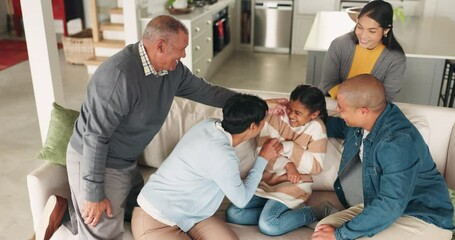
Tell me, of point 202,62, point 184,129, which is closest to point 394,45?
point 184,129

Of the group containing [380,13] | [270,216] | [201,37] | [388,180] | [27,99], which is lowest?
[27,99]

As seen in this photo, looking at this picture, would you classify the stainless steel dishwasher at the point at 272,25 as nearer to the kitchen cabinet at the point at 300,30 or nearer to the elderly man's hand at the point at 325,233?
the kitchen cabinet at the point at 300,30

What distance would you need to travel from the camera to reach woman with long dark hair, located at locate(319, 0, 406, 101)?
2484 mm

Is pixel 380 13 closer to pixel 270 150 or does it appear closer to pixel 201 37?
pixel 270 150

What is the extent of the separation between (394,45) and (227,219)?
135 cm

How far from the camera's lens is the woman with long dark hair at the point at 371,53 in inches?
97.8

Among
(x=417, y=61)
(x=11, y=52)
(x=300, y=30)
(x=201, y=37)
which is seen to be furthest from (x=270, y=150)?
(x=11, y=52)

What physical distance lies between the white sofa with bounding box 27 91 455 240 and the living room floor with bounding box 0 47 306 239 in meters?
0.72

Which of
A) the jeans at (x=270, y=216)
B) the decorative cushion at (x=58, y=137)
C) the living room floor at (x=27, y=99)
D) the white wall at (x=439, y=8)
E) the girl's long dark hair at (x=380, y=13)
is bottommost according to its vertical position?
the living room floor at (x=27, y=99)

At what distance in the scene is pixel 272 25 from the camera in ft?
22.4

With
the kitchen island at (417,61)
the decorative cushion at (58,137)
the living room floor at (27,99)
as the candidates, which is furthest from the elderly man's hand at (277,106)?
the living room floor at (27,99)

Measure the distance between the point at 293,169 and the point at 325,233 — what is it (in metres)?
0.42

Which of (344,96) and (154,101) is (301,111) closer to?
(344,96)

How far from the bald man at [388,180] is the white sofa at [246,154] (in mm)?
365
